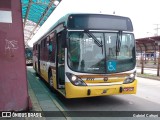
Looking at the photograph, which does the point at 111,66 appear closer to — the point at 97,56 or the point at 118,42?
the point at 97,56

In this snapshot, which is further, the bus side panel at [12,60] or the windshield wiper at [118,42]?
the windshield wiper at [118,42]

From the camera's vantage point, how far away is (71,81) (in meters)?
8.09

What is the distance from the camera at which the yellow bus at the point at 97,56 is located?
8.13 metres

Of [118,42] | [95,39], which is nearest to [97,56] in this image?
[95,39]

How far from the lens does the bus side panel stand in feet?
22.1

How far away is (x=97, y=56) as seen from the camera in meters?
8.39

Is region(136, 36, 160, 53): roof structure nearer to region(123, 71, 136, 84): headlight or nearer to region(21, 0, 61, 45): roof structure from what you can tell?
region(21, 0, 61, 45): roof structure

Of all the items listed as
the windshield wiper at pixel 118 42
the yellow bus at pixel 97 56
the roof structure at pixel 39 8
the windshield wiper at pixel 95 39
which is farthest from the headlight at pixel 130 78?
the roof structure at pixel 39 8

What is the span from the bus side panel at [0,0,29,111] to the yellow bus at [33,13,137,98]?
1663mm

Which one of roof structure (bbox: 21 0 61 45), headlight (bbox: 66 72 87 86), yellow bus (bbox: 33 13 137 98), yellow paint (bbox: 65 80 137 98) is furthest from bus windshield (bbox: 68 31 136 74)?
roof structure (bbox: 21 0 61 45)

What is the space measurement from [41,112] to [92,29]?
9.76 ft

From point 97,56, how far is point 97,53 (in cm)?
9

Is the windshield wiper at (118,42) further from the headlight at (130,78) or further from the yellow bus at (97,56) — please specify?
the headlight at (130,78)

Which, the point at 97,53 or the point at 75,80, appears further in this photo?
the point at 97,53
